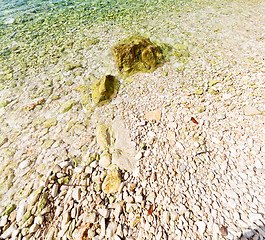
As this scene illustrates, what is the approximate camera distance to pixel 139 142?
12.0 ft

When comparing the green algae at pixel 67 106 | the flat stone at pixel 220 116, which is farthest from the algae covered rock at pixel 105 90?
the flat stone at pixel 220 116

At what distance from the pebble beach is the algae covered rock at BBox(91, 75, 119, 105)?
20 centimetres

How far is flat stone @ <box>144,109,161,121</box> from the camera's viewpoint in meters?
4.04

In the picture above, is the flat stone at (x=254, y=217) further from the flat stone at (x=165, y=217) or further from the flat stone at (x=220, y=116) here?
the flat stone at (x=220, y=116)

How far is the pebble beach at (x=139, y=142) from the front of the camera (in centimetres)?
254

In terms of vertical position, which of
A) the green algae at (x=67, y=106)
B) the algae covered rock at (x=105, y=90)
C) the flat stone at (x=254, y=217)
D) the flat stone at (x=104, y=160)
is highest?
the algae covered rock at (x=105, y=90)

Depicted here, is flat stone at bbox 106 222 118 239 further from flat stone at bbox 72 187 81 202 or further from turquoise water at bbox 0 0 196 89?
turquoise water at bbox 0 0 196 89

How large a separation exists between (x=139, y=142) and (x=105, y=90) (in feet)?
7.52

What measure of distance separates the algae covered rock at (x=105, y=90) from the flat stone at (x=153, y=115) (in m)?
1.54

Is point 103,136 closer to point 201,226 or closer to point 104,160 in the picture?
point 104,160

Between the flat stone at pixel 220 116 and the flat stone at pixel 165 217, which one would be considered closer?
the flat stone at pixel 165 217

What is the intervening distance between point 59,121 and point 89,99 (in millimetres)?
1238

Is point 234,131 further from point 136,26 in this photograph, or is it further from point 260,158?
point 136,26

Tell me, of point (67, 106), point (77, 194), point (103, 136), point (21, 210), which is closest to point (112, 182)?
point (77, 194)
